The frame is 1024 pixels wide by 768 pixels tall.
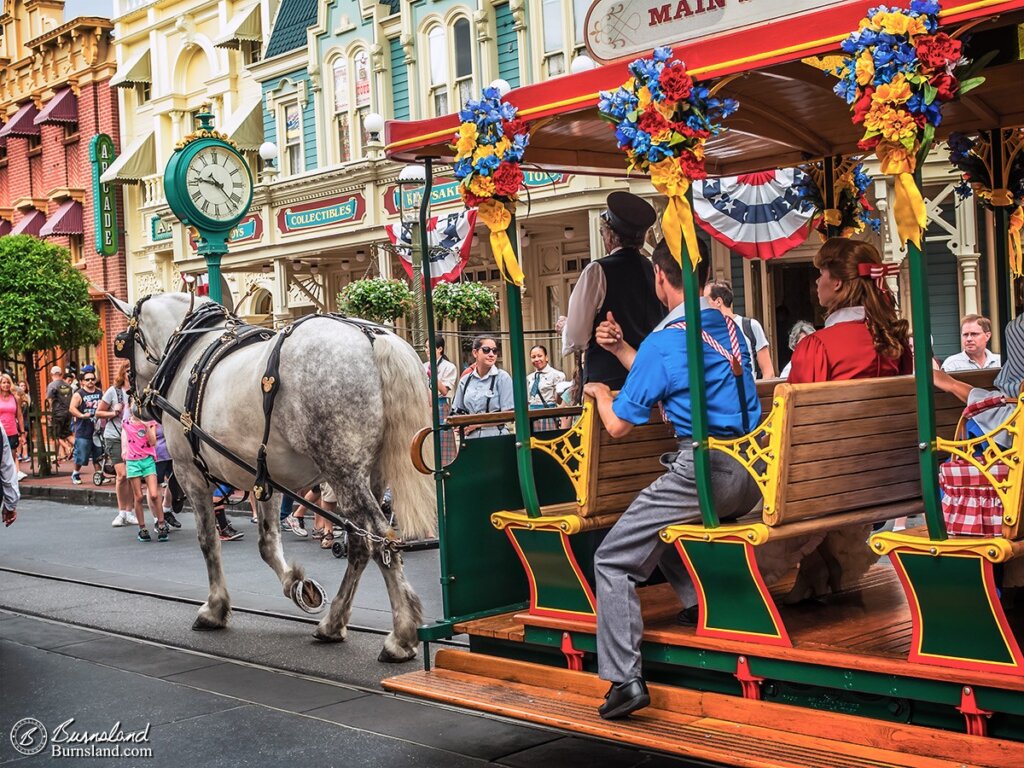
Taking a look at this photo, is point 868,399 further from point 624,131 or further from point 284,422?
point 284,422

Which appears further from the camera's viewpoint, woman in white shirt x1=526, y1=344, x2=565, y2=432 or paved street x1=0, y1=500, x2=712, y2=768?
woman in white shirt x1=526, y1=344, x2=565, y2=432

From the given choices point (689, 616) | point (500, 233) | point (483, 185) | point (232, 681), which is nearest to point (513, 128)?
point (483, 185)

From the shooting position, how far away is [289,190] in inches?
1006

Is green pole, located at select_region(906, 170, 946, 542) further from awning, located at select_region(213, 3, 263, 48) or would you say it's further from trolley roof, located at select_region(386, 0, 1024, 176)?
awning, located at select_region(213, 3, 263, 48)

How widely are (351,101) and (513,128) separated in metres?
20.3

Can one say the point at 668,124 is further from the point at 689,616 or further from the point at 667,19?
the point at 689,616

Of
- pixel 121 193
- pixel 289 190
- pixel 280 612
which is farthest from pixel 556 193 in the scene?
pixel 121 193

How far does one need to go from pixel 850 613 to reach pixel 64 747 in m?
3.89

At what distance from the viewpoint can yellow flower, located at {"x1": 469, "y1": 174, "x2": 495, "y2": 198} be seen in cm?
545

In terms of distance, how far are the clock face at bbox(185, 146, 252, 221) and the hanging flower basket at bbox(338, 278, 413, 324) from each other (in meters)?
3.14

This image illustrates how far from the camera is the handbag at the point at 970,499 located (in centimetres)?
439

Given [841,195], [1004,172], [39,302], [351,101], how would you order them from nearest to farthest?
[1004,172] < [841,195] < [351,101] < [39,302]

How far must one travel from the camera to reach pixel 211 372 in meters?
8.45

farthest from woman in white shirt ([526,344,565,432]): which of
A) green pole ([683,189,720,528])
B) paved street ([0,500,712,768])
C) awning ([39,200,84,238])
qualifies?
awning ([39,200,84,238])
